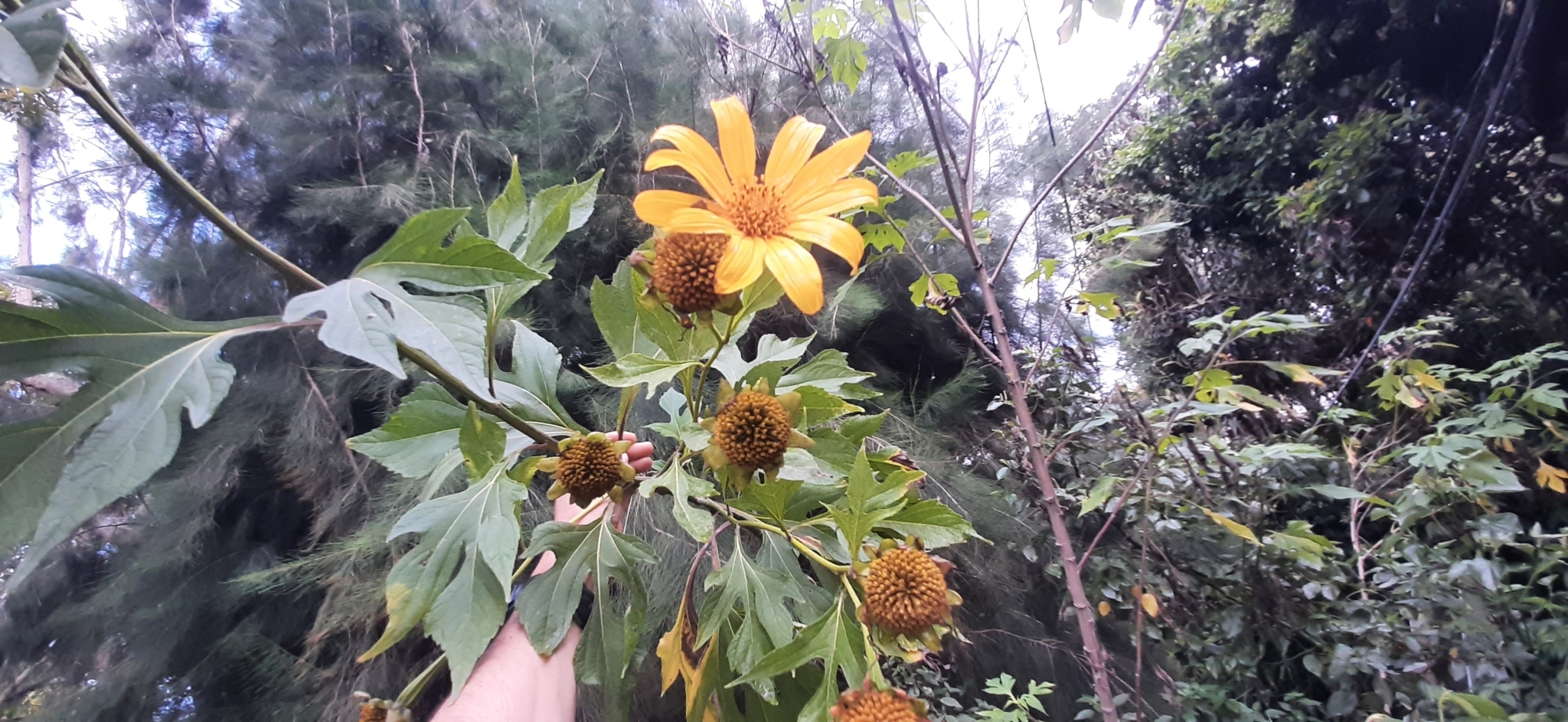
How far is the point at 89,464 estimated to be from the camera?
0.59 feet

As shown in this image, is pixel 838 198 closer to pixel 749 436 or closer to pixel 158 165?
pixel 749 436

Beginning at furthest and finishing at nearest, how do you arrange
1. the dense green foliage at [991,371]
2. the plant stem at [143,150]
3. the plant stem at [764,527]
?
the dense green foliage at [991,371] < the plant stem at [764,527] < the plant stem at [143,150]

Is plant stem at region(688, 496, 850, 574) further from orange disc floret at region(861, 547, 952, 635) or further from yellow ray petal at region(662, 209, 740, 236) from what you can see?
yellow ray petal at region(662, 209, 740, 236)

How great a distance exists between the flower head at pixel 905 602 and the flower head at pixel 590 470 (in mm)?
118

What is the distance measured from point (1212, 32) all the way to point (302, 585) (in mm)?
2042

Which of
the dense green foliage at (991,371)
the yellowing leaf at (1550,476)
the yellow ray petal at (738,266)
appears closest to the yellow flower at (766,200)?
the yellow ray petal at (738,266)

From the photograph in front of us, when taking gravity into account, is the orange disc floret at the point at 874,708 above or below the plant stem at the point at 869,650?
below

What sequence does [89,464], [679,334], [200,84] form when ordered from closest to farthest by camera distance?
[89,464], [679,334], [200,84]

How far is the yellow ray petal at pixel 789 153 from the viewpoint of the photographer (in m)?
0.27

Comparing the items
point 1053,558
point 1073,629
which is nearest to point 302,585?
point 1053,558

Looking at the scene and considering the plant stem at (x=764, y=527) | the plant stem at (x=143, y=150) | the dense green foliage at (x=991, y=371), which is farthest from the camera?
the dense green foliage at (x=991, y=371)

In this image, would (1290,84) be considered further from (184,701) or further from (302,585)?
(184,701)

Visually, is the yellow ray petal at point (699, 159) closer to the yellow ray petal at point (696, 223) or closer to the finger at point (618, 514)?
the yellow ray petal at point (696, 223)

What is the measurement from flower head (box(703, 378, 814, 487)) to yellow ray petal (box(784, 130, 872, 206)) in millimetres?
87
